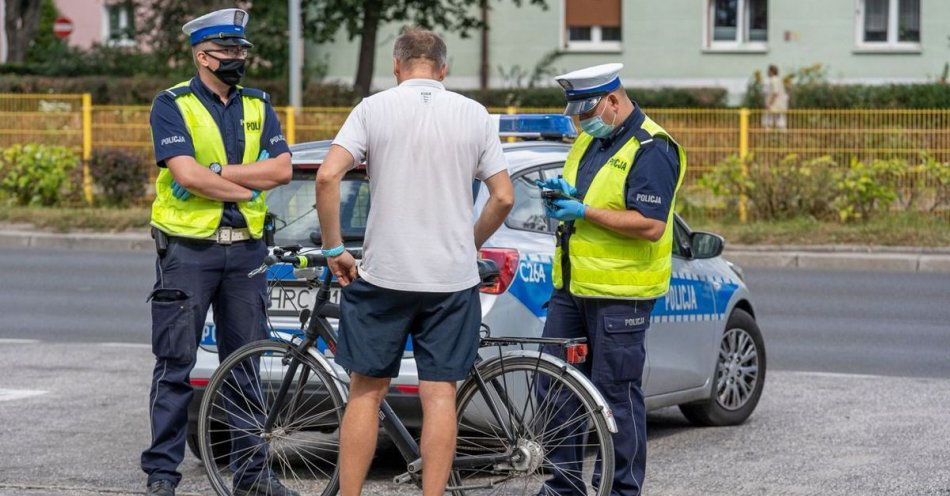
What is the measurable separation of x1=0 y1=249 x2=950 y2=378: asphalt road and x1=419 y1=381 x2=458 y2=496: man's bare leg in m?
5.42

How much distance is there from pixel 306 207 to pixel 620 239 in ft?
5.69

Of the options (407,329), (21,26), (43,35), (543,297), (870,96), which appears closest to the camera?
(407,329)

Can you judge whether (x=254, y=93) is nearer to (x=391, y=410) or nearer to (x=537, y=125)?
(x=537, y=125)

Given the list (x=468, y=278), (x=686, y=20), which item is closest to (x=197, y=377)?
(x=468, y=278)

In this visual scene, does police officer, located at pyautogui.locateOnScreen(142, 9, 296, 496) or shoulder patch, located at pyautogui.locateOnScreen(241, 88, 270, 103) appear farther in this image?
shoulder patch, located at pyautogui.locateOnScreen(241, 88, 270, 103)

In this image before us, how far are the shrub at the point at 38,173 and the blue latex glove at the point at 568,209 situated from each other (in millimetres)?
16459

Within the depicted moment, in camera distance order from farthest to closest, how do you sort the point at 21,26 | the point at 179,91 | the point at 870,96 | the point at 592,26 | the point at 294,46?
the point at 21,26, the point at 592,26, the point at 870,96, the point at 294,46, the point at 179,91

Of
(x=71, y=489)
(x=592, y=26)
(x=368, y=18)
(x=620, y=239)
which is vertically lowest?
(x=71, y=489)

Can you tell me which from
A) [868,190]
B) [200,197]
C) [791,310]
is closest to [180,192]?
[200,197]

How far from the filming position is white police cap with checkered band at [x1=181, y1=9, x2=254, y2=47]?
6.18 m

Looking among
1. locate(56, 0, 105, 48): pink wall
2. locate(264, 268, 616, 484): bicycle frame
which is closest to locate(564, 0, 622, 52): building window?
locate(56, 0, 105, 48): pink wall

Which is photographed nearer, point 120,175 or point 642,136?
point 642,136

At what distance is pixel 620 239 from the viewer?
5891 millimetres

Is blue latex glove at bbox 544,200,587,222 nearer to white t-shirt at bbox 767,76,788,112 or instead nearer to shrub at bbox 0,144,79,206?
shrub at bbox 0,144,79,206
